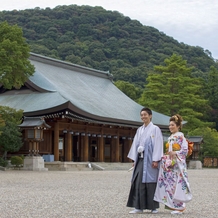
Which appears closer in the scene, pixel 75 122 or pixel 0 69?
pixel 0 69

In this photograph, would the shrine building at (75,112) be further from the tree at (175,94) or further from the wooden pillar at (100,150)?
the tree at (175,94)

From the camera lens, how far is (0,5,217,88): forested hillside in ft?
214

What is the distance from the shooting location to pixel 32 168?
68.9ft

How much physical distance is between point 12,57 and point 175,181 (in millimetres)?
13194

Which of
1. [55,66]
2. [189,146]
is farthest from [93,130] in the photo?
[189,146]

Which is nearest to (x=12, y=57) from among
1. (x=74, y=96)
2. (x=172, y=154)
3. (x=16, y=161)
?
(x=16, y=161)

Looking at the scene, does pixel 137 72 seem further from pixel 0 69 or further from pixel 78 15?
pixel 0 69

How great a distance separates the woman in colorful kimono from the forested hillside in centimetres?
5265

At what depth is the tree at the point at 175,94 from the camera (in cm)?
3741

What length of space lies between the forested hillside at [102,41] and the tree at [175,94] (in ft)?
66.1

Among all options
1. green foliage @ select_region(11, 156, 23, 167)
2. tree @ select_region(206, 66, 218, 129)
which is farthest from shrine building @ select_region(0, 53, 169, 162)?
tree @ select_region(206, 66, 218, 129)

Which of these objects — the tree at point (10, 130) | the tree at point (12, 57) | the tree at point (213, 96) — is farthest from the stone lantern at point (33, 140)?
the tree at point (213, 96)

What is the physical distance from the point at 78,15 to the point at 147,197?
261 ft

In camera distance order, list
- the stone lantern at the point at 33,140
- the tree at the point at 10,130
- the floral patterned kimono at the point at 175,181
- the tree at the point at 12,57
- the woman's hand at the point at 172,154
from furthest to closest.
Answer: the tree at the point at 10,130
the stone lantern at the point at 33,140
the tree at the point at 12,57
the woman's hand at the point at 172,154
the floral patterned kimono at the point at 175,181
